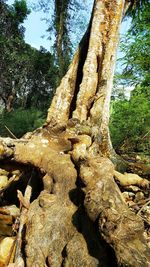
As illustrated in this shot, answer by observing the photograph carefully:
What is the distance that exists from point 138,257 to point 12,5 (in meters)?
20.3

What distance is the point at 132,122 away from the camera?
9484 mm

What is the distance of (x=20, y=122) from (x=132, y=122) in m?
7.17

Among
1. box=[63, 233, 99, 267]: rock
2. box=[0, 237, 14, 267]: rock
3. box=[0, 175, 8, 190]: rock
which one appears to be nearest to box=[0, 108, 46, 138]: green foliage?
box=[0, 175, 8, 190]: rock

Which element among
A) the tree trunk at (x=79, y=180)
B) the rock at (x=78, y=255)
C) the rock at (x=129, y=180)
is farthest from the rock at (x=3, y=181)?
the rock at (x=78, y=255)

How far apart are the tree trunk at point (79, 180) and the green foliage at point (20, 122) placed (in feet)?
26.6

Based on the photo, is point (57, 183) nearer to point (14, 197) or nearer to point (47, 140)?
point (47, 140)

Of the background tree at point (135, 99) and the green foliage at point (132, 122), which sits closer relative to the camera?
the background tree at point (135, 99)

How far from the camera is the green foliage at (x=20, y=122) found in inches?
590

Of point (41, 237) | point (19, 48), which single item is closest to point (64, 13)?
point (19, 48)

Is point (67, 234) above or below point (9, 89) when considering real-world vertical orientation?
below

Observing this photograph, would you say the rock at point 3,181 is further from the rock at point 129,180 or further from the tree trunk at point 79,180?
the rock at point 129,180

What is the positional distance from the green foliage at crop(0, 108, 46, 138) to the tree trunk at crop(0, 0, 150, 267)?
26.6ft

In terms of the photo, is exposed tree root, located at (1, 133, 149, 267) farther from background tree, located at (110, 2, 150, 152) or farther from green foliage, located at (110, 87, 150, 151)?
green foliage, located at (110, 87, 150, 151)

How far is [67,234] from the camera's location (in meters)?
3.47
